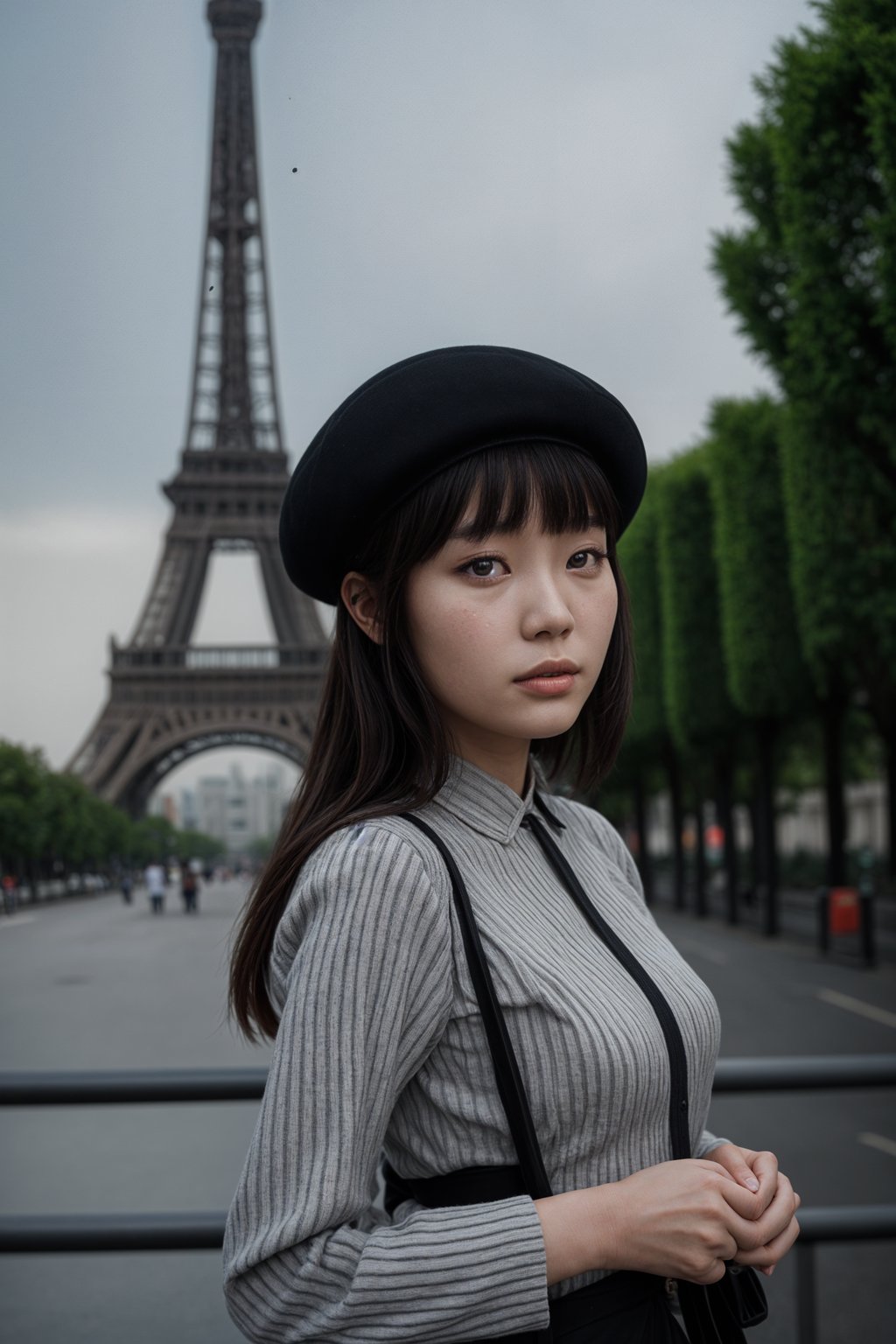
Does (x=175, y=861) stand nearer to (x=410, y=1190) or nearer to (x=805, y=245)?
(x=410, y=1190)

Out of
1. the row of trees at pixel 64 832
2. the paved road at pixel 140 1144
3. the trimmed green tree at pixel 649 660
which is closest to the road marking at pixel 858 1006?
the paved road at pixel 140 1144

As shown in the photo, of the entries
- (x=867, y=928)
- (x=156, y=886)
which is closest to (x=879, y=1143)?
(x=156, y=886)

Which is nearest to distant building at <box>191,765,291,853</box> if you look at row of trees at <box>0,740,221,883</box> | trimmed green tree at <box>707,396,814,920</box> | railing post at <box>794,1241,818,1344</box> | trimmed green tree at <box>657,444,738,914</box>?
row of trees at <box>0,740,221,883</box>

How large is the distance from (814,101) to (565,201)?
7.99m

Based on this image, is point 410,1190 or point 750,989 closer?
point 410,1190

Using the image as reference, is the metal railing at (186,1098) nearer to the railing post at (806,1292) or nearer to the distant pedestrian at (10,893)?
the railing post at (806,1292)

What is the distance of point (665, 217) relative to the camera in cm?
327

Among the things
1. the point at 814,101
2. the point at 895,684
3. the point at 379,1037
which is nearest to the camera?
the point at 379,1037

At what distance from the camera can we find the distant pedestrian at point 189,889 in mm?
5596

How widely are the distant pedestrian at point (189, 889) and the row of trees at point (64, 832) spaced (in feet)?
0.84

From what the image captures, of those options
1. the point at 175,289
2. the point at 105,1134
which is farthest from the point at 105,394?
the point at 105,1134

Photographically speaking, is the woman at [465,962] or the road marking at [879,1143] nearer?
the woman at [465,962]

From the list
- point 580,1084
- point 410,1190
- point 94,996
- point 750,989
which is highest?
point 580,1084

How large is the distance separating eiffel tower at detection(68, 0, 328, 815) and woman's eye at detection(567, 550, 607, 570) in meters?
1.33
